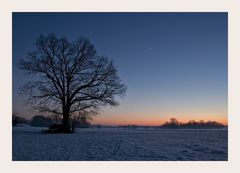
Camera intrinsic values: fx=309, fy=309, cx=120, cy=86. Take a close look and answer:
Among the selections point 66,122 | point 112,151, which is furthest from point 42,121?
point 112,151

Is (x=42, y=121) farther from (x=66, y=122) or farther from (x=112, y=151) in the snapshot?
(x=112, y=151)

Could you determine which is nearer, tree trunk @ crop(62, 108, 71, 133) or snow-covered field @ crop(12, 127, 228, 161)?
snow-covered field @ crop(12, 127, 228, 161)

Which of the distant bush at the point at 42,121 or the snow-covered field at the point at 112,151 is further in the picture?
the distant bush at the point at 42,121

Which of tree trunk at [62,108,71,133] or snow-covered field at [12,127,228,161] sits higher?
tree trunk at [62,108,71,133]

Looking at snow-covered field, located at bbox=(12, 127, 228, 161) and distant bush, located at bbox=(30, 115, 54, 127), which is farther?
distant bush, located at bbox=(30, 115, 54, 127)

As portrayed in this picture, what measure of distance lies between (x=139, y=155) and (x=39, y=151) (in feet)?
14.1

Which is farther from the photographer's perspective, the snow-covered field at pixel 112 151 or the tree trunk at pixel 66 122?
the tree trunk at pixel 66 122

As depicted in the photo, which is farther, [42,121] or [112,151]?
[42,121]

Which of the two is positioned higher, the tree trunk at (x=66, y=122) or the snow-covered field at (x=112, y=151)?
the tree trunk at (x=66, y=122)
